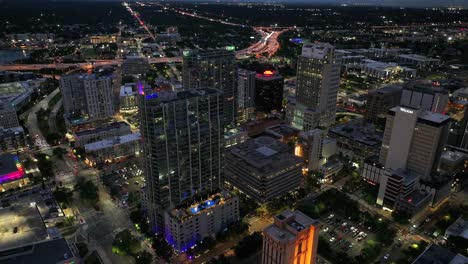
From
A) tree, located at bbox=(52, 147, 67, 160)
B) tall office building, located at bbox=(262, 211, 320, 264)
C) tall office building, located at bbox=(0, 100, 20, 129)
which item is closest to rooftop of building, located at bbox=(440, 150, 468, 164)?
tall office building, located at bbox=(262, 211, 320, 264)

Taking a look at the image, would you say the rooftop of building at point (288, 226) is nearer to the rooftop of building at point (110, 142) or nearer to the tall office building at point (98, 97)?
the rooftop of building at point (110, 142)

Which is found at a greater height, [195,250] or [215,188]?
[215,188]

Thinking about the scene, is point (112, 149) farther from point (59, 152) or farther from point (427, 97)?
point (427, 97)

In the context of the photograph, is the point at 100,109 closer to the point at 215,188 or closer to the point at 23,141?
the point at 23,141

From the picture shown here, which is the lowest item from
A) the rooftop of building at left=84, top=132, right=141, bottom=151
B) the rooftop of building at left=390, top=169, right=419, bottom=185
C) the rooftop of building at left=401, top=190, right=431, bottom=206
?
the rooftop of building at left=401, top=190, right=431, bottom=206

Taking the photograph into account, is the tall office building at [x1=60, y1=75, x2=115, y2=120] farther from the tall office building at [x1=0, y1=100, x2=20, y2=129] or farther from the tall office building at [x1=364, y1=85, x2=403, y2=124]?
the tall office building at [x1=364, y1=85, x2=403, y2=124]

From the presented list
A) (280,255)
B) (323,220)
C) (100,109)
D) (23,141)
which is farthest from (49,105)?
(280,255)

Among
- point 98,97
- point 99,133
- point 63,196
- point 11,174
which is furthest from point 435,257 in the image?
point 98,97
